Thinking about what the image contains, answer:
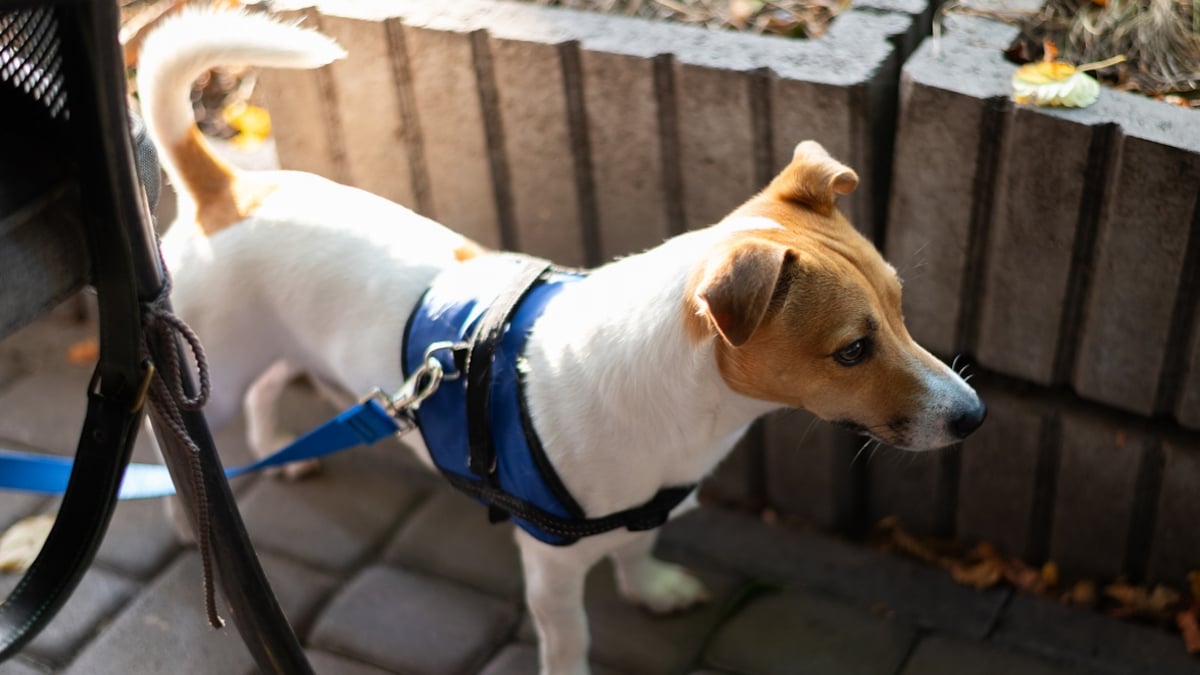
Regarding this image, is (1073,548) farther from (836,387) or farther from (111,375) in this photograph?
(111,375)

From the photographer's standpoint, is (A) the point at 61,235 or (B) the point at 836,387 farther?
(B) the point at 836,387

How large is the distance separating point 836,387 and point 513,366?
613mm

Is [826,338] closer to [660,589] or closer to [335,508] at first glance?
[660,589]

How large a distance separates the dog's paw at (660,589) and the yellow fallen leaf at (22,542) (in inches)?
60.3

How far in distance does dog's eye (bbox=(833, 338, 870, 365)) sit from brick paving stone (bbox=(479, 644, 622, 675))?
1.14 meters

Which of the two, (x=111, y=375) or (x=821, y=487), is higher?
(x=111, y=375)

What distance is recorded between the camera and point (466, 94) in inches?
116

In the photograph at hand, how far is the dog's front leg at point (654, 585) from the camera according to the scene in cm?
288

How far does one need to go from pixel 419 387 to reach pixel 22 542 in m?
1.52

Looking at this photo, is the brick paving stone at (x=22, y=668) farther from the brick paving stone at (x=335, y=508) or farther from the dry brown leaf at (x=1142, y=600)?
the dry brown leaf at (x=1142, y=600)

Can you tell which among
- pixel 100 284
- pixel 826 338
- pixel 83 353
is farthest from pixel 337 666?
pixel 83 353

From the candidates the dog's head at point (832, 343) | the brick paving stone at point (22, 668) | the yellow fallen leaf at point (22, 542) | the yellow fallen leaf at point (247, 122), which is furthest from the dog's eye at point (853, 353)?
the yellow fallen leaf at point (247, 122)

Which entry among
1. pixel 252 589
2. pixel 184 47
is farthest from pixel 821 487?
pixel 184 47

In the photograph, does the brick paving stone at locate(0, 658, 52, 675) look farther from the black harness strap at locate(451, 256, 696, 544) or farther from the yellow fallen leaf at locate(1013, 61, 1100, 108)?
the yellow fallen leaf at locate(1013, 61, 1100, 108)
